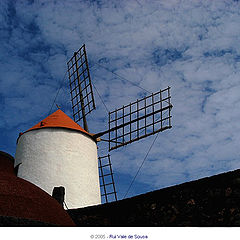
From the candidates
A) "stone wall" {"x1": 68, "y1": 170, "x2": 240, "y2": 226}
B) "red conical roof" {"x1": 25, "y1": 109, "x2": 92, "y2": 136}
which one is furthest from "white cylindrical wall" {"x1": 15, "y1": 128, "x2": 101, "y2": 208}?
"stone wall" {"x1": 68, "y1": 170, "x2": 240, "y2": 226}

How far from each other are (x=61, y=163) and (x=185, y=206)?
17.6 feet

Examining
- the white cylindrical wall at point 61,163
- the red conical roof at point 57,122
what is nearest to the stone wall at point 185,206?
the white cylindrical wall at point 61,163

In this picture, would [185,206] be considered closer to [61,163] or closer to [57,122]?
[61,163]

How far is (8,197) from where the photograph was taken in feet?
13.0

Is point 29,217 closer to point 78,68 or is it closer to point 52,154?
point 52,154

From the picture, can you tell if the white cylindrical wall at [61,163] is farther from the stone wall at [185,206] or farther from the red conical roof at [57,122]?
the stone wall at [185,206]

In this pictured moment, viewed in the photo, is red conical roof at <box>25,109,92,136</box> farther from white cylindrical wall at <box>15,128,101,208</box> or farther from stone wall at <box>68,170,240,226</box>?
stone wall at <box>68,170,240,226</box>

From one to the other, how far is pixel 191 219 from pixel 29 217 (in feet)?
7.82

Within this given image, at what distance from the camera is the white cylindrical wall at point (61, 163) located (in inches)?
352

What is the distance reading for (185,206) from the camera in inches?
186

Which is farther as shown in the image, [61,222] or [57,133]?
[57,133]

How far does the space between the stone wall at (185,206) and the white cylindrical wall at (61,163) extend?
139 inches

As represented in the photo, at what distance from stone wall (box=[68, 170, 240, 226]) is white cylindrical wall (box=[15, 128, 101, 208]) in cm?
354
